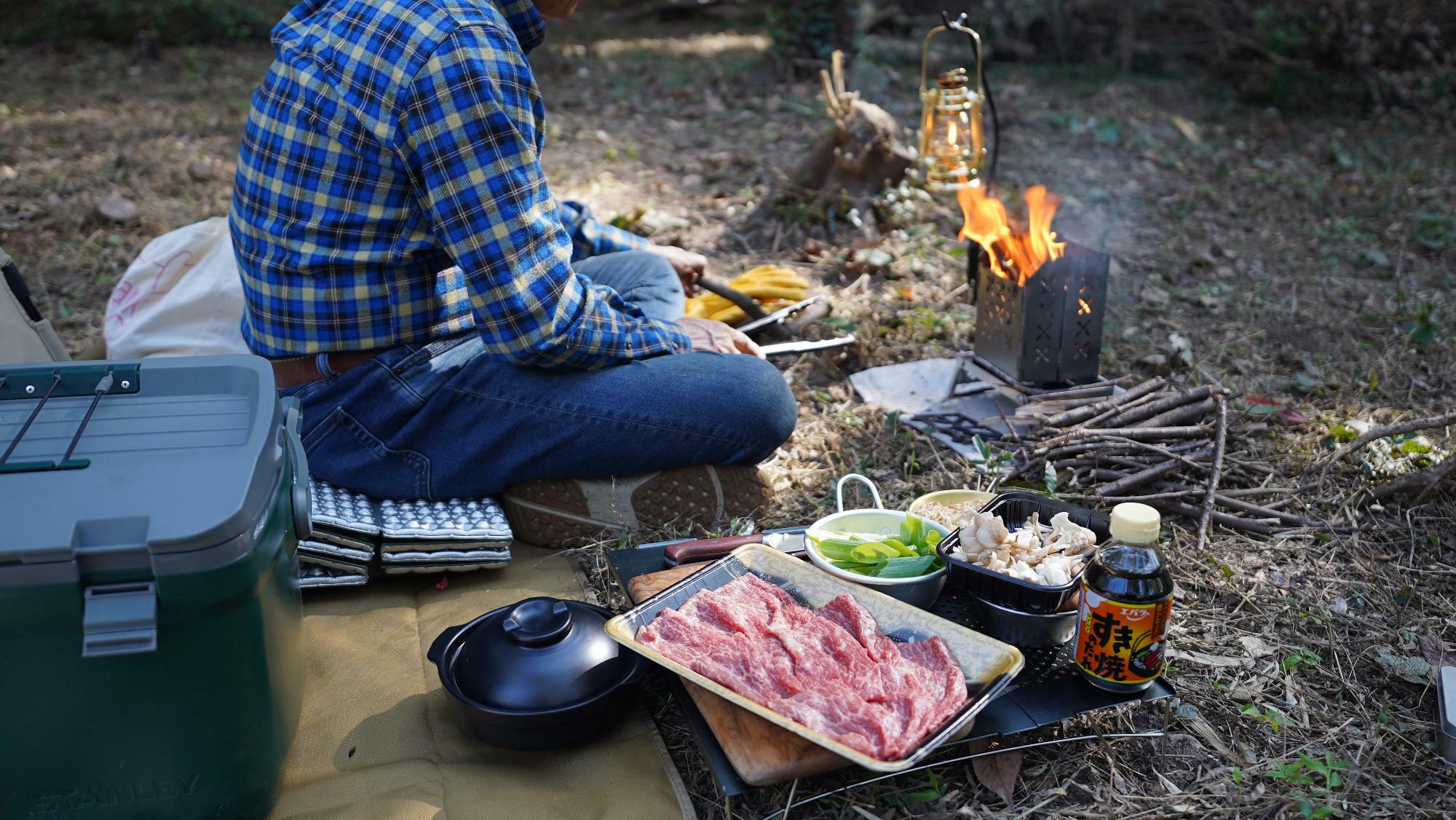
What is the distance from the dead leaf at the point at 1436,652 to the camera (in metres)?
2.54

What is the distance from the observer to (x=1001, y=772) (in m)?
2.16

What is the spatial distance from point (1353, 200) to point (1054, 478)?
14.0 feet

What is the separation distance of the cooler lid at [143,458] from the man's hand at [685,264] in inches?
75.1

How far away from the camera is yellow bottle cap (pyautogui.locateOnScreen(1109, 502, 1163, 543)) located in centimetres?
201

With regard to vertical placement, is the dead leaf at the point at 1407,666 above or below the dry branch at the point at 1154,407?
below

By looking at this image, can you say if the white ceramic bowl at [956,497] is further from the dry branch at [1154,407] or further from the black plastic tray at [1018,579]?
the dry branch at [1154,407]

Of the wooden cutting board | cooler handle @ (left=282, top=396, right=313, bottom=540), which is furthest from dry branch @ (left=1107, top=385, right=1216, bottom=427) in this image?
cooler handle @ (left=282, top=396, right=313, bottom=540)

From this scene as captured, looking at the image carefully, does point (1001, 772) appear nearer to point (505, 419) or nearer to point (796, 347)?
point (505, 419)

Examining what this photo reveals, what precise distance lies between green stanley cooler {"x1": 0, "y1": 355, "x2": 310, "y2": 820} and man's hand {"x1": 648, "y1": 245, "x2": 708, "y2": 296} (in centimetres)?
205

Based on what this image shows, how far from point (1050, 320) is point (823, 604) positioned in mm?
1593

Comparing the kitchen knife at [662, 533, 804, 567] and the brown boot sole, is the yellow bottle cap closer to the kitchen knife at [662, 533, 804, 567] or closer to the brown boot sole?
the kitchen knife at [662, 533, 804, 567]

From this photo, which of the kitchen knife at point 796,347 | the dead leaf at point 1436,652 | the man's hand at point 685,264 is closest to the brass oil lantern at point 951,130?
the kitchen knife at point 796,347

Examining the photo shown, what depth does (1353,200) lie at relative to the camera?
6.17 metres

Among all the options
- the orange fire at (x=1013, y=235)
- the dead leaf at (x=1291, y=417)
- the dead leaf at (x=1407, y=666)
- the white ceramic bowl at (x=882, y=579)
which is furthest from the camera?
the dead leaf at (x=1291, y=417)
